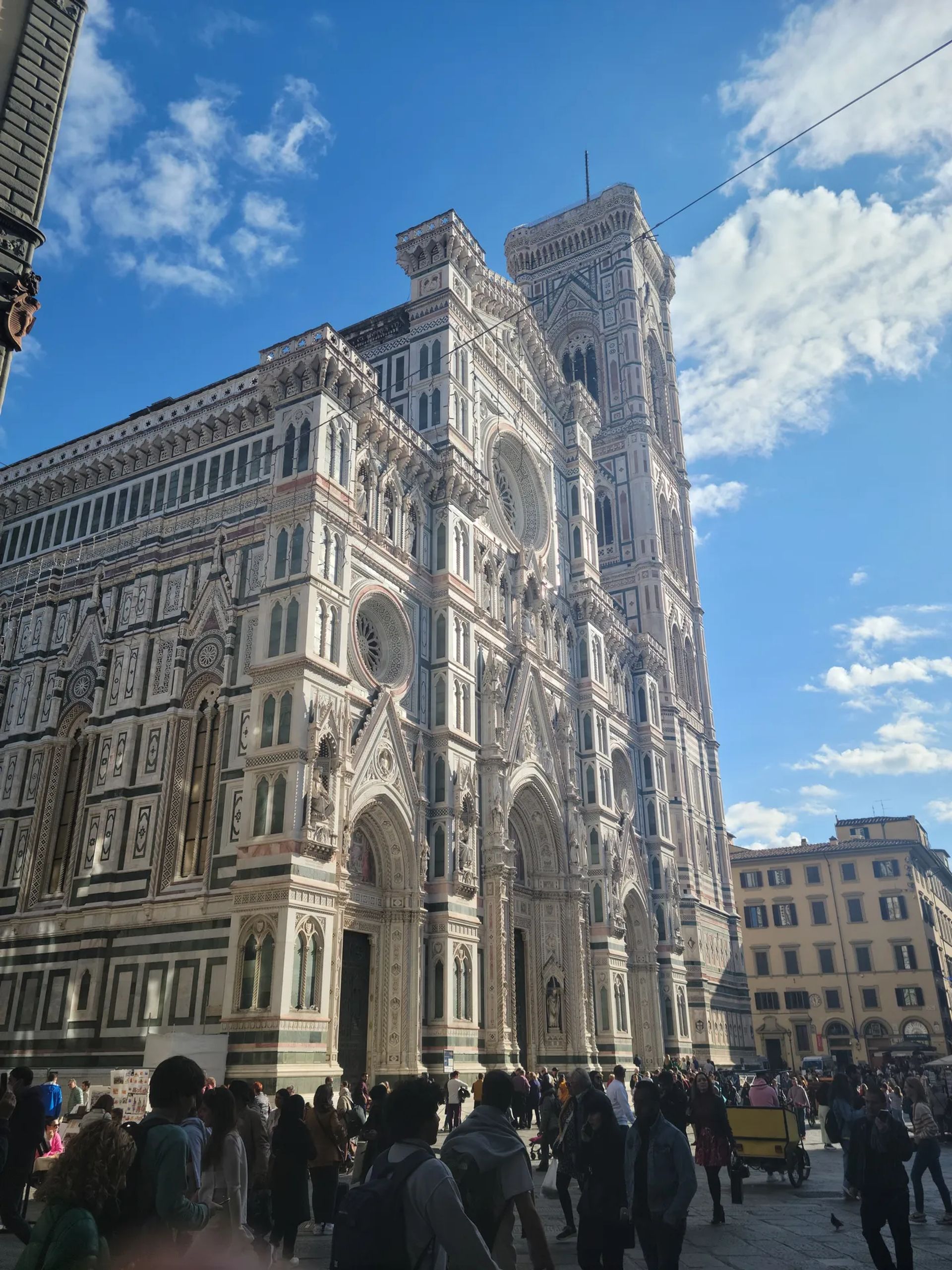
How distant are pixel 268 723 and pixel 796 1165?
43.3 feet

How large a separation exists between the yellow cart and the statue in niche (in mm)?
15084

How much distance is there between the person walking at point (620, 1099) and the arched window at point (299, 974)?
20.8ft

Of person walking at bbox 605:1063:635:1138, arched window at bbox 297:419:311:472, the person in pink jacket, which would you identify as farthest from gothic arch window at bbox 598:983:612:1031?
arched window at bbox 297:419:311:472

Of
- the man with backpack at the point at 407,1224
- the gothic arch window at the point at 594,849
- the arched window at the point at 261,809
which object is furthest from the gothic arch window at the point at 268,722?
the man with backpack at the point at 407,1224

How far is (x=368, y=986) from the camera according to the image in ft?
76.4

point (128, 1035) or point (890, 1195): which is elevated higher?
point (128, 1035)

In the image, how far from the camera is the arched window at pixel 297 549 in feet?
74.9

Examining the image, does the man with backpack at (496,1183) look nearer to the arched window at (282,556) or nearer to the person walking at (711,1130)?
the person walking at (711,1130)

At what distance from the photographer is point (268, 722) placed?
21641mm

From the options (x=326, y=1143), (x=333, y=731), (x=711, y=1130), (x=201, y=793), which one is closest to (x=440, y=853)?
(x=333, y=731)

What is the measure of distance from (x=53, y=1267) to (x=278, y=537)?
67.5 ft

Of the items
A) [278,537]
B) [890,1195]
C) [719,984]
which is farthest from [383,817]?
[719,984]

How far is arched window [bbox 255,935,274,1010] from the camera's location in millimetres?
19234

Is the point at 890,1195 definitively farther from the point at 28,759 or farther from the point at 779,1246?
the point at 28,759
